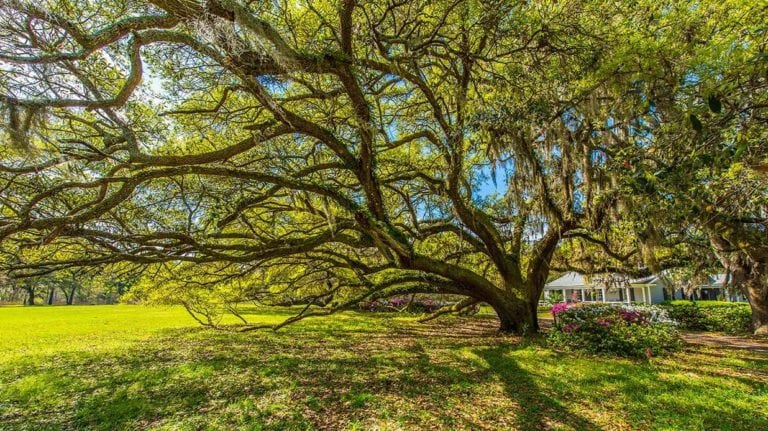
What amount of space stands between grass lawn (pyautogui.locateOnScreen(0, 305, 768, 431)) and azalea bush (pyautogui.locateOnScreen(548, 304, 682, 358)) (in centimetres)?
43

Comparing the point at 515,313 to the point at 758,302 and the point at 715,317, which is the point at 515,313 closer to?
the point at 758,302

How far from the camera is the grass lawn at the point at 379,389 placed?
3.86m

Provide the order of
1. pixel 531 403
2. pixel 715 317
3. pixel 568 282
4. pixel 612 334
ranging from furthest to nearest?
pixel 568 282 → pixel 715 317 → pixel 612 334 → pixel 531 403

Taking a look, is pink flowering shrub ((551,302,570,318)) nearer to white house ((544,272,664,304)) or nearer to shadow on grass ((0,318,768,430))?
shadow on grass ((0,318,768,430))

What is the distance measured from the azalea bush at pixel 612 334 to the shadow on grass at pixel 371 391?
0.60 metres

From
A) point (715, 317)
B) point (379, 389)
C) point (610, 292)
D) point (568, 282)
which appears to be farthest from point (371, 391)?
point (568, 282)

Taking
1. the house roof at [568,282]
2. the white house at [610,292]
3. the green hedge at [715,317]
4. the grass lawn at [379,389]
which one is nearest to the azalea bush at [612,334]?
the grass lawn at [379,389]

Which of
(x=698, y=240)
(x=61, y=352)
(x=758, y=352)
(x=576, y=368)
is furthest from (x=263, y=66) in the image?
(x=758, y=352)

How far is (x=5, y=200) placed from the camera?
4391mm

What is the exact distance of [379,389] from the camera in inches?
193

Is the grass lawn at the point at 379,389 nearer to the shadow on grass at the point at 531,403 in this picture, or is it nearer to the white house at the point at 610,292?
the shadow on grass at the point at 531,403

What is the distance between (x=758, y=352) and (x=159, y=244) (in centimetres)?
1198

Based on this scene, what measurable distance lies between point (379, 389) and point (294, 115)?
3.78 meters

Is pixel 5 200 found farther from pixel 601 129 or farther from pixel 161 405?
pixel 601 129
